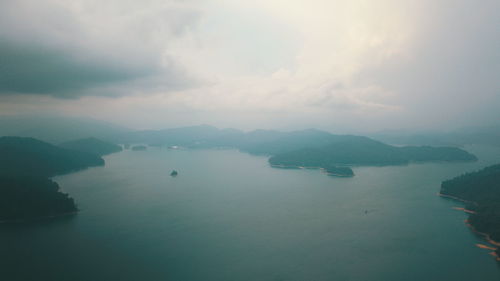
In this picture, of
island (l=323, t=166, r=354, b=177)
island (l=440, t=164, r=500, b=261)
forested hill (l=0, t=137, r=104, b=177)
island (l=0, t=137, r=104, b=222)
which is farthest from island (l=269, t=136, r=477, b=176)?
island (l=0, t=137, r=104, b=222)

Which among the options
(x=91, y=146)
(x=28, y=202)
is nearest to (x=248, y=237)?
(x=28, y=202)

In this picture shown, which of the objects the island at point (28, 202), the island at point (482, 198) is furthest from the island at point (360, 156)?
the island at point (28, 202)

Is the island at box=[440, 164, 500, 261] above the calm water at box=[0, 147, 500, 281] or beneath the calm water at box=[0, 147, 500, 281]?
above

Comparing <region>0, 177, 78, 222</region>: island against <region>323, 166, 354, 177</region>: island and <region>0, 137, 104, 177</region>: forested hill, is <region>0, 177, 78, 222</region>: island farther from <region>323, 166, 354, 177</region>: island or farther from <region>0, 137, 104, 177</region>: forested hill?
<region>323, 166, 354, 177</region>: island

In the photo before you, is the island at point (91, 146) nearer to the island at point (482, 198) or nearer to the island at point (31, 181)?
the island at point (31, 181)

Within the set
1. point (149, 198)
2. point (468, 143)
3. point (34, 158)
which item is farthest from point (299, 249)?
point (468, 143)

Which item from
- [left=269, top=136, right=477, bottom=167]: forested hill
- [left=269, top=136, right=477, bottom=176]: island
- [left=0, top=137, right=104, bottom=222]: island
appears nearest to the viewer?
[left=0, top=137, right=104, bottom=222]: island
